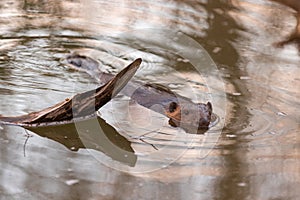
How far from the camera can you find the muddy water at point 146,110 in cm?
258

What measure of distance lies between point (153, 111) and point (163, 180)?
0.64m

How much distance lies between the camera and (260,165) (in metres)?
2.78

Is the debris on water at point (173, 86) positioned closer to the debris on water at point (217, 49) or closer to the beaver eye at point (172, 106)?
the beaver eye at point (172, 106)

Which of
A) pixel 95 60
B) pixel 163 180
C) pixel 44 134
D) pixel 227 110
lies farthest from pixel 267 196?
pixel 95 60

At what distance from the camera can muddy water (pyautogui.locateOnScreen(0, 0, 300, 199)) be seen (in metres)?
2.58

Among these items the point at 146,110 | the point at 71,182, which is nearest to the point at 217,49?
the point at 146,110

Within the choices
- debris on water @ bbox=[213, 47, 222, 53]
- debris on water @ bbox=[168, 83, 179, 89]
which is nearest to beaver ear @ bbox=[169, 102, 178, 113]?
debris on water @ bbox=[168, 83, 179, 89]

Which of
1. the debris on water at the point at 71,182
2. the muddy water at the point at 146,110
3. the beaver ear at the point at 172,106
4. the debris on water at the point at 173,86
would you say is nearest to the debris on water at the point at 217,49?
the muddy water at the point at 146,110

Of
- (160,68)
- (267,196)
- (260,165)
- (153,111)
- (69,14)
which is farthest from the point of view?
(69,14)

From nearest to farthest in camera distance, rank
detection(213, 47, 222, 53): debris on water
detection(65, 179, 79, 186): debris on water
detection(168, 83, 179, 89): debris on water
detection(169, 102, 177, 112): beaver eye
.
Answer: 1. detection(65, 179, 79, 186): debris on water
2. detection(169, 102, 177, 112): beaver eye
3. detection(168, 83, 179, 89): debris on water
4. detection(213, 47, 222, 53): debris on water

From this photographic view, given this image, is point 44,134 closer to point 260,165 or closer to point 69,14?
point 260,165

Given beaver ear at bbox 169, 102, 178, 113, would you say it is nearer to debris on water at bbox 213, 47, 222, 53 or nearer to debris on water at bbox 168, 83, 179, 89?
debris on water at bbox 168, 83, 179, 89

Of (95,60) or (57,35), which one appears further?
(57,35)

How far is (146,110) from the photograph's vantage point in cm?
320
